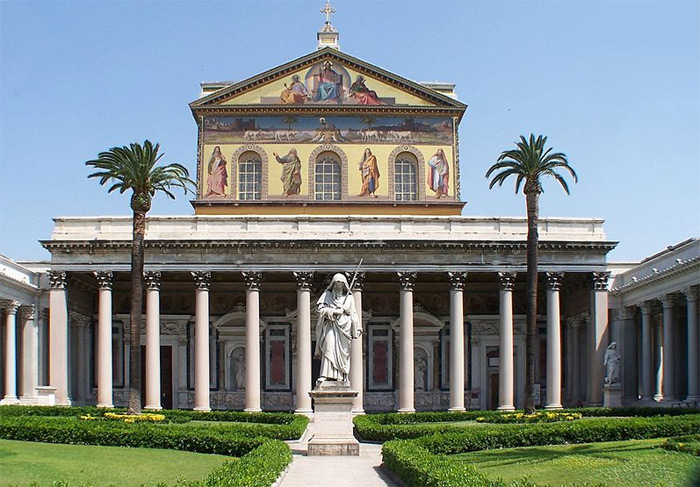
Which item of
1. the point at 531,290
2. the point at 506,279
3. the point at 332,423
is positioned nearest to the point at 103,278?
the point at 506,279

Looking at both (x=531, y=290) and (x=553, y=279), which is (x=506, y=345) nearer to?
(x=553, y=279)

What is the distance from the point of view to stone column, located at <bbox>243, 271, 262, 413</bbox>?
47.1 m

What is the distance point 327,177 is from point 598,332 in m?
16.7

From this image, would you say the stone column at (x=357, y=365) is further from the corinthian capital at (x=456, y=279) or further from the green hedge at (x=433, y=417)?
the green hedge at (x=433, y=417)

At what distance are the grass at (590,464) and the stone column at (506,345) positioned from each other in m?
19.9

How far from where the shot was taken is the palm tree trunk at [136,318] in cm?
Result: 4047

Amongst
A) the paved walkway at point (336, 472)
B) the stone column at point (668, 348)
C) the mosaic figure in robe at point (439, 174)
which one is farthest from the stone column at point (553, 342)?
the paved walkway at point (336, 472)

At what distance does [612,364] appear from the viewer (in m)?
46.7

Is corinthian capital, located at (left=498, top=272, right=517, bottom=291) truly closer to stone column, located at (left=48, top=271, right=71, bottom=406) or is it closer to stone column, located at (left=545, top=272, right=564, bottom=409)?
stone column, located at (left=545, top=272, right=564, bottom=409)

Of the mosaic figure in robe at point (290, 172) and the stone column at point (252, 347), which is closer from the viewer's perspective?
the stone column at point (252, 347)

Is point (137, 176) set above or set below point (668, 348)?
above

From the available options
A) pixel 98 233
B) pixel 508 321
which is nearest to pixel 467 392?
pixel 508 321

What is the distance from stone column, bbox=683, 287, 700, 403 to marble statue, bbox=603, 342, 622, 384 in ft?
11.8

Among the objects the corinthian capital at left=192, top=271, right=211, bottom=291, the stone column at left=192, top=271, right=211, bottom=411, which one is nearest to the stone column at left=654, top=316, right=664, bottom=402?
the stone column at left=192, top=271, right=211, bottom=411
